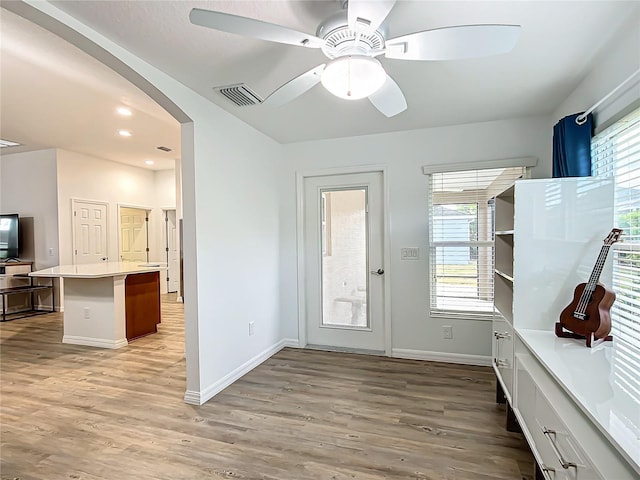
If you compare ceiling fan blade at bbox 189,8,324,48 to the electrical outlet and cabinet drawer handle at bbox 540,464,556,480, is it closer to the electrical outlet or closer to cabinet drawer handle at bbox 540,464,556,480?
cabinet drawer handle at bbox 540,464,556,480

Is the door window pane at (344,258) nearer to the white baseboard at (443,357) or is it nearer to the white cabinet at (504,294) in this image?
the white baseboard at (443,357)

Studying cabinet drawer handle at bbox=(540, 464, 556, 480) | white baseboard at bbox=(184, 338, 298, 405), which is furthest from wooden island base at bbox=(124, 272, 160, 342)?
cabinet drawer handle at bbox=(540, 464, 556, 480)

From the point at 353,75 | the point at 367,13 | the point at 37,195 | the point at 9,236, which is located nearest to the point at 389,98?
the point at 353,75

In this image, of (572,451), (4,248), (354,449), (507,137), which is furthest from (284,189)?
(4,248)

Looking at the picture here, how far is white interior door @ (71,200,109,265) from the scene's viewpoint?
6168 mm

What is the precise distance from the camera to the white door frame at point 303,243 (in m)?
3.83

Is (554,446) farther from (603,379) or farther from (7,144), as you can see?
(7,144)

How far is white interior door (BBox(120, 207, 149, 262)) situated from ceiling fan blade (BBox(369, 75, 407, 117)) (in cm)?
694

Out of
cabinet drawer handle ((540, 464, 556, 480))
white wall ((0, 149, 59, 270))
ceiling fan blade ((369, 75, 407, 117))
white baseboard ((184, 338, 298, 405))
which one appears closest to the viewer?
cabinet drawer handle ((540, 464, 556, 480))

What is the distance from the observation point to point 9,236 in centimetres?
601

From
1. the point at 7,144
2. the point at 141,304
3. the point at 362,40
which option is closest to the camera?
the point at 362,40

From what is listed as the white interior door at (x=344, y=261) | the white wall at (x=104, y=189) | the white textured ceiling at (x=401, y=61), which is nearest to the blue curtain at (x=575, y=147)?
the white textured ceiling at (x=401, y=61)

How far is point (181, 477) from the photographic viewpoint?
1923mm

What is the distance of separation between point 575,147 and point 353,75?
180 centimetres
